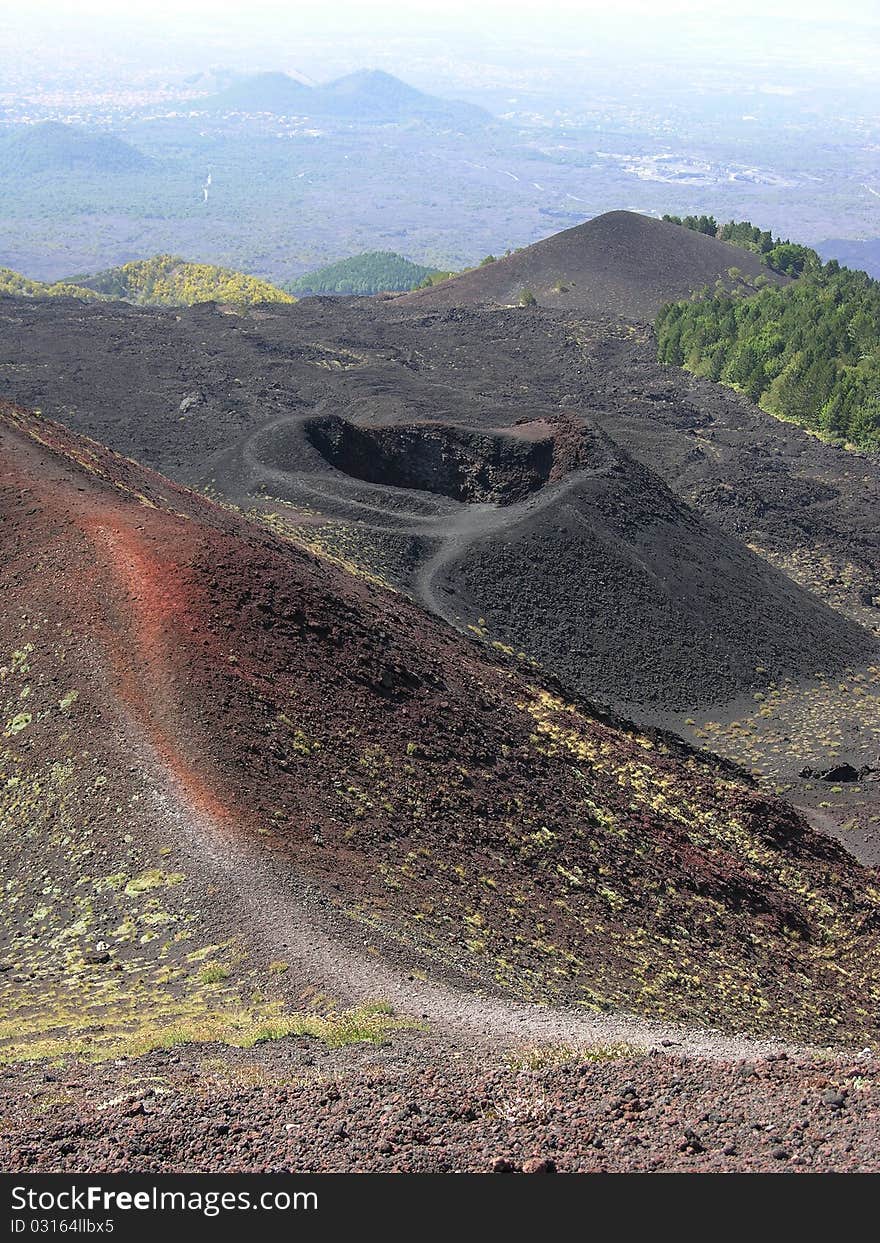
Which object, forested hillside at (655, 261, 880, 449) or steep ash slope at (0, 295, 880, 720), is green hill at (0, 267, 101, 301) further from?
forested hillside at (655, 261, 880, 449)

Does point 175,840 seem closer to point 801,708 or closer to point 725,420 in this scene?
point 801,708

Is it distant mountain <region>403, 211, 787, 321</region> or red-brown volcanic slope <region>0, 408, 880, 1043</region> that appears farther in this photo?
distant mountain <region>403, 211, 787, 321</region>

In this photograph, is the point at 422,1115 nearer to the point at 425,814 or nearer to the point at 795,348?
the point at 425,814

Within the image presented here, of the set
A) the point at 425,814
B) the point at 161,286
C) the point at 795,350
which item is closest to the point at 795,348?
the point at 795,350

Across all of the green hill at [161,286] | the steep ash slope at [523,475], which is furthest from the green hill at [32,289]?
the steep ash slope at [523,475]

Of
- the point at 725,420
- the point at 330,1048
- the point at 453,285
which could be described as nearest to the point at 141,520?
the point at 330,1048

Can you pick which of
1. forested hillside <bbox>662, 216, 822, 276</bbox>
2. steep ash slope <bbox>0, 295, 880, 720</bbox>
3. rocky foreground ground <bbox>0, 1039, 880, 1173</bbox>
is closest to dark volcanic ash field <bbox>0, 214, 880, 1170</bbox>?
rocky foreground ground <bbox>0, 1039, 880, 1173</bbox>
